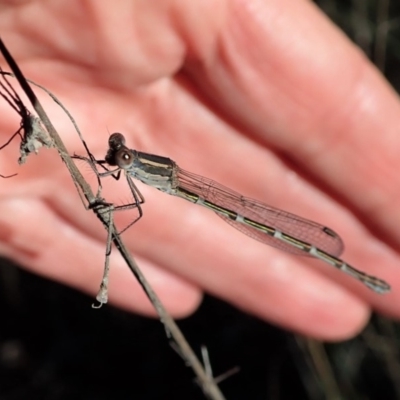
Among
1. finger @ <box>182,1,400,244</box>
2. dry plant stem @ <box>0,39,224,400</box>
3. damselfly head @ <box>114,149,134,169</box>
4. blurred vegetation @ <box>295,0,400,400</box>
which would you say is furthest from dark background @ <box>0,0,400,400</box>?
damselfly head @ <box>114,149,134,169</box>

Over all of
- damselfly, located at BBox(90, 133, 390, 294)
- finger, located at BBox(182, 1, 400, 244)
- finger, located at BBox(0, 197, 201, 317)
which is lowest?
finger, located at BBox(0, 197, 201, 317)

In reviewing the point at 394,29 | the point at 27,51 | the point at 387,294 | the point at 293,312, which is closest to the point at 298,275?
the point at 293,312

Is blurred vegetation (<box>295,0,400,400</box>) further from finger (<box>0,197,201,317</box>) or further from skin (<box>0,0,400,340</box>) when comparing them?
finger (<box>0,197,201,317</box>)

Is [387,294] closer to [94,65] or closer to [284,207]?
[284,207]

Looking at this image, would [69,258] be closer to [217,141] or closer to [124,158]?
[217,141]

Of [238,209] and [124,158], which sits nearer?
[124,158]

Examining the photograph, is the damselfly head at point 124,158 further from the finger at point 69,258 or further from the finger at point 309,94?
the finger at point 69,258

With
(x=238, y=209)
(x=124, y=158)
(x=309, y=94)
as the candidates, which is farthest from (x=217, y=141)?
(x=124, y=158)

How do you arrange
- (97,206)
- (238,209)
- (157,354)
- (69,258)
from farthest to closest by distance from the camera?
1. (157,354)
2. (69,258)
3. (238,209)
4. (97,206)
